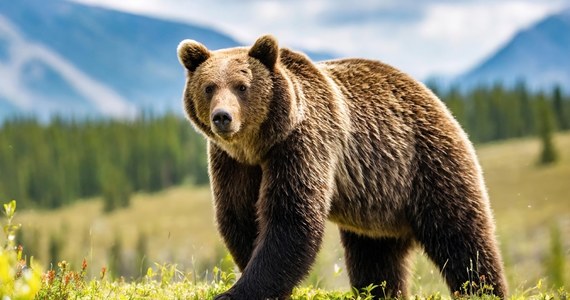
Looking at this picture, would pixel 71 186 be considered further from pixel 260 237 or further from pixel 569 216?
pixel 260 237

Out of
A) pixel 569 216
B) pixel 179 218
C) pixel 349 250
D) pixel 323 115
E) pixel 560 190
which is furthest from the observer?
pixel 179 218

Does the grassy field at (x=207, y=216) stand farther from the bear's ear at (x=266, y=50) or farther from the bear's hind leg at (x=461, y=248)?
the bear's ear at (x=266, y=50)

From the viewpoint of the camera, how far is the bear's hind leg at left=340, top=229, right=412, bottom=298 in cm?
783

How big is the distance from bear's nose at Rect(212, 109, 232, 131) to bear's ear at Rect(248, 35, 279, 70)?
83 centimetres

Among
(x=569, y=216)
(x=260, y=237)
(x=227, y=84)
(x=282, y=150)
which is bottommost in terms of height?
(x=569, y=216)

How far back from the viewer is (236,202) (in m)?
6.61

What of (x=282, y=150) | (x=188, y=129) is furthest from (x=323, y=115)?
(x=188, y=129)

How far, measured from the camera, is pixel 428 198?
7.09m

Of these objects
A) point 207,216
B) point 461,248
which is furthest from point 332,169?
point 207,216

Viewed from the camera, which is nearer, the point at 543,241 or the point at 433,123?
the point at 433,123

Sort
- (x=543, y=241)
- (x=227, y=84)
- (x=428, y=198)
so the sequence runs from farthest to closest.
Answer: (x=543, y=241), (x=428, y=198), (x=227, y=84)

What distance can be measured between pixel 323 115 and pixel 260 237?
1.23m

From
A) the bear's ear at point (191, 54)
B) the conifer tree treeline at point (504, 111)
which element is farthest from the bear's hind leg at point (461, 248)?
the conifer tree treeline at point (504, 111)

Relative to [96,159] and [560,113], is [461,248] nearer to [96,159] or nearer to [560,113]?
[560,113]
